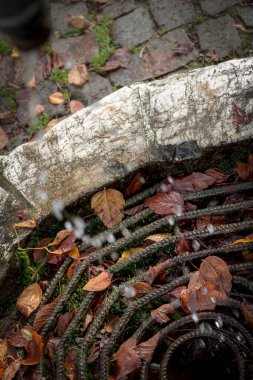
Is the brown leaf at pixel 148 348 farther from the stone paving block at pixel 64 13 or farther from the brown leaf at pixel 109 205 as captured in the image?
the stone paving block at pixel 64 13

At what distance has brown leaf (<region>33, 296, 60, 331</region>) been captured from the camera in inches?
71.0

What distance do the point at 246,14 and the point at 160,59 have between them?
744 millimetres

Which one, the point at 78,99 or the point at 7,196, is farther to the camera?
the point at 78,99

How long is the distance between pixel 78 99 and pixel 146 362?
1.99 meters

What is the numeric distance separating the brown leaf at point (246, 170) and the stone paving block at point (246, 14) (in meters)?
1.43

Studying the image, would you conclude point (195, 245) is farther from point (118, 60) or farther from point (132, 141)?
point (118, 60)

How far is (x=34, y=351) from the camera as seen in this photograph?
5.69ft

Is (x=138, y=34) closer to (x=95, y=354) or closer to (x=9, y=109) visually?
(x=9, y=109)

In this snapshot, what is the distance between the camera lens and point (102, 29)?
3064mm

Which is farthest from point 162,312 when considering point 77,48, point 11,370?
point 77,48

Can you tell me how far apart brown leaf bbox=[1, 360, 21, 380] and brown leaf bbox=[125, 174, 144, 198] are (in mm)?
974

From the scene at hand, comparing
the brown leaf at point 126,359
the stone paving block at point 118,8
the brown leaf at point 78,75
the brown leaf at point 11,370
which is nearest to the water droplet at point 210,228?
the brown leaf at point 126,359

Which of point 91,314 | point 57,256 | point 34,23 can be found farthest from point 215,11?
point 91,314

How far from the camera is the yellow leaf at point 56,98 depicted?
2.90 m
